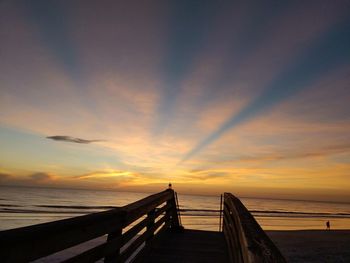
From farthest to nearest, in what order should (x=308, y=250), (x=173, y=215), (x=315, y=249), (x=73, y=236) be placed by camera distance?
1. (x=315, y=249)
2. (x=308, y=250)
3. (x=173, y=215)
4. (x=73, y=236)

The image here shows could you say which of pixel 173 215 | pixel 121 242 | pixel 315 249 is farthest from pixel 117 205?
pixel 121 242

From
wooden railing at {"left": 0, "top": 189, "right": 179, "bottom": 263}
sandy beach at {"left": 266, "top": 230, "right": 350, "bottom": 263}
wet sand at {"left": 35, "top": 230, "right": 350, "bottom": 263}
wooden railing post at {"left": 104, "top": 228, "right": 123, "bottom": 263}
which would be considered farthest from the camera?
sandy beach at {"left": 266, "top": 230, "right": 350, "bottom": 263}

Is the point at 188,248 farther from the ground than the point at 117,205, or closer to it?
closer to it

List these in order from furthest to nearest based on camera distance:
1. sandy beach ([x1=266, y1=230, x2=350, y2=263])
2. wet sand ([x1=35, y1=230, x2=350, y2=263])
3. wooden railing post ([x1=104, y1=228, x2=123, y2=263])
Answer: sandy beach ([x1=266, y1=230, x2=350, y2=263]) → wet sand ([x1=35, y1=230, x2=350, y2=263]) → wooden railing post ([x1=104, y1=228, x2=123, y2=263])

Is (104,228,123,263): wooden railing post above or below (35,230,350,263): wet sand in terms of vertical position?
above

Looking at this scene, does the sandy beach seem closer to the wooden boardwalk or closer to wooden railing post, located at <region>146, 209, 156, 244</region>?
the wooden boardwalk

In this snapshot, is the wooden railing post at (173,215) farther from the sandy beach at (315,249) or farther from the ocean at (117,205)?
the ocean at (117,205)

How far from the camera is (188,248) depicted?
6.83 meters

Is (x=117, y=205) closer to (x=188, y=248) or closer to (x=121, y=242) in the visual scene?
(x=188, y=248)

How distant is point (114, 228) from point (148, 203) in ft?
6.23

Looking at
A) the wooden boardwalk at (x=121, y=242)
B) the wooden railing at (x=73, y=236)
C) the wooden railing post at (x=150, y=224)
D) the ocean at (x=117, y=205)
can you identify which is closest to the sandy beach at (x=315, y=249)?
the ocean at (x=117, y=205)

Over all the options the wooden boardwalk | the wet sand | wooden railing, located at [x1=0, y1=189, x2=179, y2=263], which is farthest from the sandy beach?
wooden railing, located at [x1=0, y1=189, x2=179, y2=263]

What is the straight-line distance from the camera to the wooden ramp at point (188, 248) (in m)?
5.84

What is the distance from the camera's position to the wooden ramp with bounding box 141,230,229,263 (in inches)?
230
